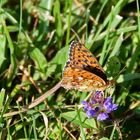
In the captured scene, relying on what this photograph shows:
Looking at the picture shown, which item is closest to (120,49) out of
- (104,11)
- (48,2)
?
(104,11)

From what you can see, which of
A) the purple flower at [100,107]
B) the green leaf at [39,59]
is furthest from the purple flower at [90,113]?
the green leaf at [39,59]

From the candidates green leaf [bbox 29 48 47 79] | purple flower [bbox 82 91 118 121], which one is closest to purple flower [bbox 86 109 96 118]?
purple flower [bbox 82 91 118 121]

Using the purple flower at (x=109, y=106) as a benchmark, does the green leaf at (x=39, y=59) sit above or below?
above

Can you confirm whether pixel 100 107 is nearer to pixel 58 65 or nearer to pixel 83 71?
pixel 83 71

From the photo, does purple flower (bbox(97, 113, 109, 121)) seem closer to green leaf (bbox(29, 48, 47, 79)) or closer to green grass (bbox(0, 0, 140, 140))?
green grass (bbox(0, 0, 140, 140))

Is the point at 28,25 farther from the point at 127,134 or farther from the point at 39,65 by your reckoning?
the point at 127,134

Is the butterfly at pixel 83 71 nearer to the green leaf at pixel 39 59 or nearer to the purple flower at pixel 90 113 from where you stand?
the purple flower at pixel 90 113

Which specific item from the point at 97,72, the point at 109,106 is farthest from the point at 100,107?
the point at 97,72
